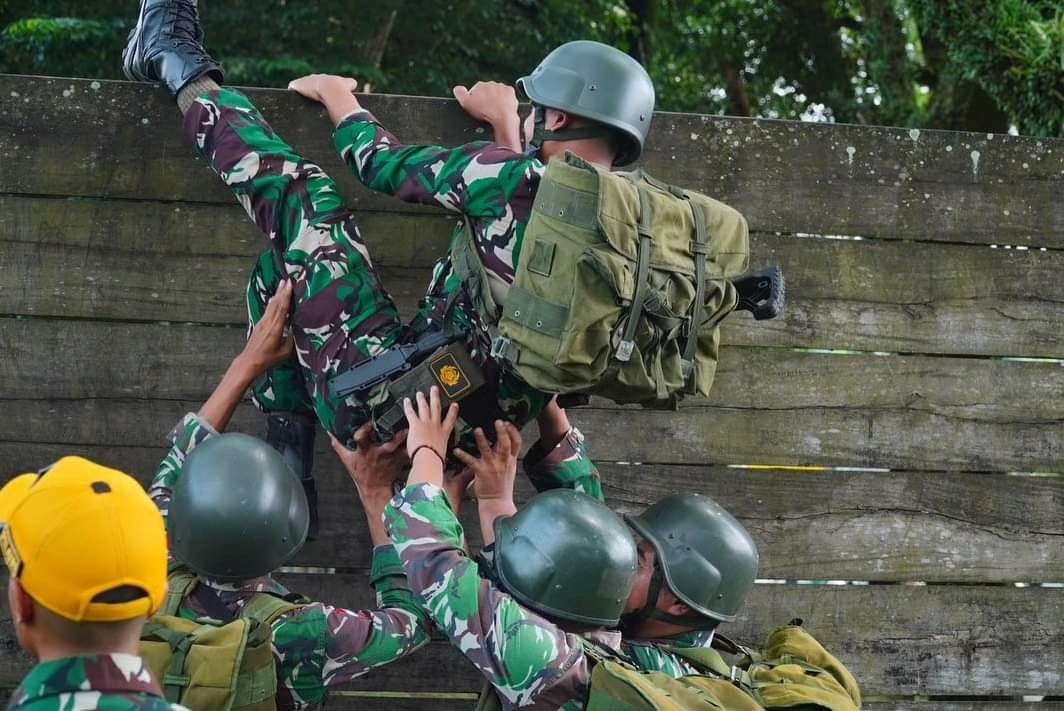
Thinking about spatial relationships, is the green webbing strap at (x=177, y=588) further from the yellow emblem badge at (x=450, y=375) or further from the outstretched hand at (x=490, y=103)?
the outstretched hand at (x=490, y=103)

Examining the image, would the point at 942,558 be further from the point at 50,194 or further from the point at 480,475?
the point at 50,194

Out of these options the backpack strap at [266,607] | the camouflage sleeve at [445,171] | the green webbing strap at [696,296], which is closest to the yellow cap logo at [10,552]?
the backpack strap at [266,607]

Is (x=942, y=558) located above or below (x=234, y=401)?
below

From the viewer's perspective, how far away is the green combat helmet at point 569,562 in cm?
352

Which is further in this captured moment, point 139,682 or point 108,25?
point 108,25

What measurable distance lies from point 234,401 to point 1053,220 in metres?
2.85

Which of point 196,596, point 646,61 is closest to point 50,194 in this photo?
point 196,596

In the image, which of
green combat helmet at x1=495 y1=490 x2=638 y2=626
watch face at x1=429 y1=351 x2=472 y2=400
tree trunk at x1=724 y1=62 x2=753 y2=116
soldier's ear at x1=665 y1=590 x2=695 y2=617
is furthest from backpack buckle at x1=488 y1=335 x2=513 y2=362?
tree trunk at x1=724 y1=62 x2=753 y2=116

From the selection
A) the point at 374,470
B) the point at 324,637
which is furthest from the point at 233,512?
the point at 374,470

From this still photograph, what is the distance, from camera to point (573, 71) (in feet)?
12.8

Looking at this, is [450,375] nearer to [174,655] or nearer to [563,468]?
[563,468]

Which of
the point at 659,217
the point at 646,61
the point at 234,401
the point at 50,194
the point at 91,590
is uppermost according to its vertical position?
the point at 659,217

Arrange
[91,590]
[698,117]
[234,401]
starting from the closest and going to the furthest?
[91,590]
[234,401]
[698,117]

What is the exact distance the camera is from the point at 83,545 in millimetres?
2404
